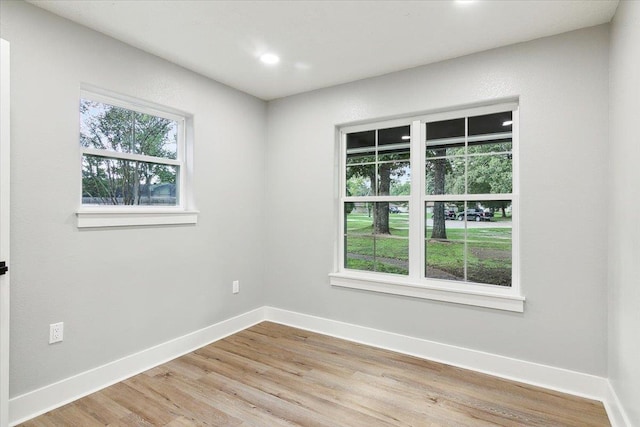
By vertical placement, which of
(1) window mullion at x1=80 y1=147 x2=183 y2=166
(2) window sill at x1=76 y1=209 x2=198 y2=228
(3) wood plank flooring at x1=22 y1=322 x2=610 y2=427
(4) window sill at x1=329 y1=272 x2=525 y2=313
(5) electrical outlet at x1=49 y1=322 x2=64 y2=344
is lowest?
(3) wood plank flooring at x1=22 y1=322 x2=610 y2=427

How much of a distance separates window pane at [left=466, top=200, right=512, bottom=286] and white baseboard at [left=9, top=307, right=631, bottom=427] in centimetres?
61

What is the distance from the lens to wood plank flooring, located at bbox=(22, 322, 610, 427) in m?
2.06

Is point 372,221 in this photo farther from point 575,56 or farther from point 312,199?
point 575,56

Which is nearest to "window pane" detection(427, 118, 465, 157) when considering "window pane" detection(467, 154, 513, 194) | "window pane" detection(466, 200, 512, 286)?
"window pane" detection(467, 154, 513, 194)

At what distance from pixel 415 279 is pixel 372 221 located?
0.69 m

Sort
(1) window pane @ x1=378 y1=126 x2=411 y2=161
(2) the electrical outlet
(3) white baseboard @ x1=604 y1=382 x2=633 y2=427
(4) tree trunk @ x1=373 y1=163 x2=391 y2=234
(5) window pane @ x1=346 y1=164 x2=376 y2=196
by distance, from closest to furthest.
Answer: (3) white baseboard @ x1=604 y1=382 x2=633 y2=427, (2) the electrical outlet, (1) window pane @ x1=378 y1=126 x2=411 y2=161, (4) tree trunk @ x1=373 y1=163 x2=391 y2=234, (5) window pane @ x1=346 y1=164 x2=376 y2=196

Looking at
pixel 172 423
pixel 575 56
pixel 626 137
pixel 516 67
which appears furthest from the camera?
pixel 516 67

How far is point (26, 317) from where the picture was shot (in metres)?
2.07

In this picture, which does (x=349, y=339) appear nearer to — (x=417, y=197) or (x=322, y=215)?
(x=322, y=215)

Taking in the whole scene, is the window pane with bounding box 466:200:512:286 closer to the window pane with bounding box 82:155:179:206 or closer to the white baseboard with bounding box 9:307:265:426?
the white baseboard with bounding box 9:307:265:426

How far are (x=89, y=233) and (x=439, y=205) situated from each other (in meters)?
A: 2.74

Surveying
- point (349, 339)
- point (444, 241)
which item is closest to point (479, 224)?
point (444, 241)

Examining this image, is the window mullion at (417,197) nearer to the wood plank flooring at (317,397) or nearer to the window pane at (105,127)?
the wood plank flooring at (317,397)

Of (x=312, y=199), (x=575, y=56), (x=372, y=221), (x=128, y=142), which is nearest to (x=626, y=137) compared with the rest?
(x=575, y=56)
